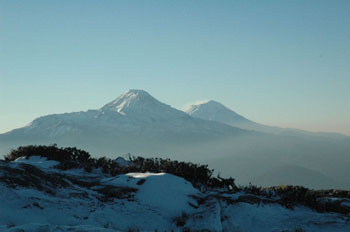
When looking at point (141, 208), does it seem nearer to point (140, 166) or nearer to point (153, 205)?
point (153, 205)

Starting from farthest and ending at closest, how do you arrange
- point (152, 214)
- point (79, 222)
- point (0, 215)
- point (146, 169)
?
point (146, 169) → point (152, 214) → point (79, 222) → point (0, 215)

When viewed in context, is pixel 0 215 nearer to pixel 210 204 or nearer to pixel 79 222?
pixel 79 222

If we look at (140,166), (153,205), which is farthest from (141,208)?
(140,166)

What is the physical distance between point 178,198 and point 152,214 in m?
1.15

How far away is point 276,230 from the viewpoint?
743 cm

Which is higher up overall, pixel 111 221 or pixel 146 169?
pixel 146 169

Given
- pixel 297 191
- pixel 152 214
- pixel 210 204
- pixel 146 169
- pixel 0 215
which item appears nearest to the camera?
pixel 0 215

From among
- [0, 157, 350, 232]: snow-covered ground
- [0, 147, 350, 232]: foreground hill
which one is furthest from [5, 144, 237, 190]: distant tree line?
[0, 157, 350, 232]: snow-covered ground

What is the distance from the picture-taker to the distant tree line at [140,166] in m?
11.5

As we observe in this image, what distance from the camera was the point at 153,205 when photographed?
27.7 ft

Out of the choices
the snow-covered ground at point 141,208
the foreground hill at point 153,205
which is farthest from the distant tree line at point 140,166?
the snow-covered ground at point 141,208

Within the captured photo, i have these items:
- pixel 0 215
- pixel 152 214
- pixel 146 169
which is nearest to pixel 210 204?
pixel 152 214

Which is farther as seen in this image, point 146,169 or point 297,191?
point 146,169

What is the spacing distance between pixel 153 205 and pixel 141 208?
16.3 inches
